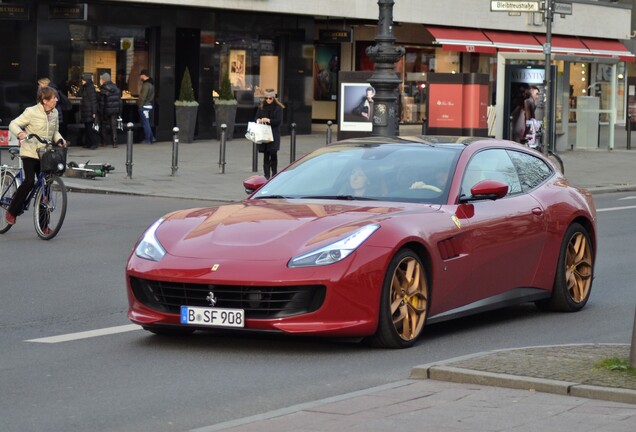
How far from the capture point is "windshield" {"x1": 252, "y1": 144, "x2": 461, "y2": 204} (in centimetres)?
1007

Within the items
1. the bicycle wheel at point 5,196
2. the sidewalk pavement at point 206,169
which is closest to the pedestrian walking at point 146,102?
the sidewalk pavement at point 206,169

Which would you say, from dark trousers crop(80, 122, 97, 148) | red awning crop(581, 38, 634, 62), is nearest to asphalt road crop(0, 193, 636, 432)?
dark trousers crop(80, 122, 97, 148)

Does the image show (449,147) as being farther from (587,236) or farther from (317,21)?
(317,21)

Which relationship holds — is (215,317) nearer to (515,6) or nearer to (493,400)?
(493,400)

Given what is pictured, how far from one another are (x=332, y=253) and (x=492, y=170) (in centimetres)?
223

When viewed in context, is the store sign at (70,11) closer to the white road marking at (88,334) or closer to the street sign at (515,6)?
the street sign at (515,6)

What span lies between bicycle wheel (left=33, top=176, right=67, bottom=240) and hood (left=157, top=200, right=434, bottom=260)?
6.54m

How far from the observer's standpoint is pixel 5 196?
16.9 meters

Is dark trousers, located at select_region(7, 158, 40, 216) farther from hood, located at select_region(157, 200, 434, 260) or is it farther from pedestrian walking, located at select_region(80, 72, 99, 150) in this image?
pedestrian walking, located at select_region(80, 72, 99, 150)

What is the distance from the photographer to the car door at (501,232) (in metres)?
9.98

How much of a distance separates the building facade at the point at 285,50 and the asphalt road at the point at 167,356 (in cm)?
1824

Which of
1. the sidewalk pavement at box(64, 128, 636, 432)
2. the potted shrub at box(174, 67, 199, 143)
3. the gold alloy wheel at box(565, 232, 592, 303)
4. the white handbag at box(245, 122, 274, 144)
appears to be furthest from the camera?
the potted shrub at box(174, 67, 199, 143)

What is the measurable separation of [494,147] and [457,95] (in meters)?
21.8

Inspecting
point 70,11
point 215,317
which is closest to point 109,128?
point 70,11
